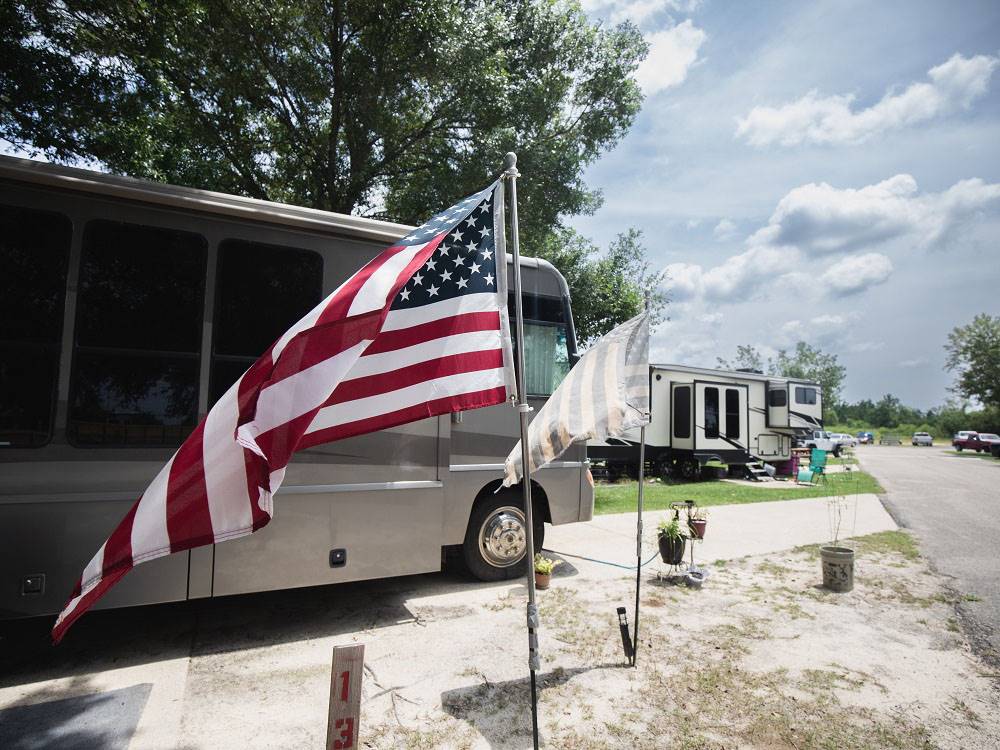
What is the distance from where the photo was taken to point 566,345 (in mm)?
6164

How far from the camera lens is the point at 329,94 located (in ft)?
32.7

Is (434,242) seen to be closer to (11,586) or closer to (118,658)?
(11,586)

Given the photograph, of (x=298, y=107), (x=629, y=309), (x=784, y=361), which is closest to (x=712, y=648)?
(x=298, y=107)

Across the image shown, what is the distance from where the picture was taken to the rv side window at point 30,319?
3639 millimetres

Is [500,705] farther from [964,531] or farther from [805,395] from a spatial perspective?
[805,395]

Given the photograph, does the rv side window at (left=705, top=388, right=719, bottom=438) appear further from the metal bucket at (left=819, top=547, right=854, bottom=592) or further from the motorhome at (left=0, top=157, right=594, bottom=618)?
the motorhome at (left=0, top=157, right=594, bottom=618)

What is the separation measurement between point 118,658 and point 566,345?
4.72 meters

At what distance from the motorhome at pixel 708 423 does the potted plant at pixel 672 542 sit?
32.0 ft

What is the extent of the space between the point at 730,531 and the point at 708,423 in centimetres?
788

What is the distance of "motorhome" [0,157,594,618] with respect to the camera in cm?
368

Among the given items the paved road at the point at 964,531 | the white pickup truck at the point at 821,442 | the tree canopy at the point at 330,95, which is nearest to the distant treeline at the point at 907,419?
the white pickup truck at the point at 821,442

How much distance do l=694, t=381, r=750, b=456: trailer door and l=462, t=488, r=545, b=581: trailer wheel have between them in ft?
38.5

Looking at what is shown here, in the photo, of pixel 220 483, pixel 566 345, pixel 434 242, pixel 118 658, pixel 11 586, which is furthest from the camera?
pixel 566 345

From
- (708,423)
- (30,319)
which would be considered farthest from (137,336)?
(708,423)
